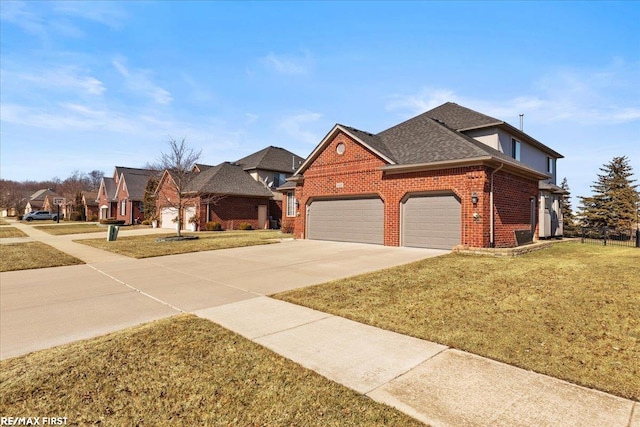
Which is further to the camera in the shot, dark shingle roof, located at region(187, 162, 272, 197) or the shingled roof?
dark shingle roof, located at region(187, 162, 272, 197)

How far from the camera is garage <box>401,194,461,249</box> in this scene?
536 inches

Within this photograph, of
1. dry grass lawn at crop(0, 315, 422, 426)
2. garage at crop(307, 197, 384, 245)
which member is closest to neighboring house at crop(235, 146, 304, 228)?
garage at crop(307, 197, 384, 245)

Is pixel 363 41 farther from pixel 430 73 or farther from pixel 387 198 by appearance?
pixel 387 198

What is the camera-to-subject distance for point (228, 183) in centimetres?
2919

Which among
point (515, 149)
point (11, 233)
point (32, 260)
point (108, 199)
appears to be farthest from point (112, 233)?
point (108, 199)

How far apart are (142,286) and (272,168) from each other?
1017 inches

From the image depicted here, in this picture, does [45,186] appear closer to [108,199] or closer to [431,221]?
[108,199]

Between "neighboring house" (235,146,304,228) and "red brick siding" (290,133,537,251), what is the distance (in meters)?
13.1

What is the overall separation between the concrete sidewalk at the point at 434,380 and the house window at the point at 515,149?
18137mm

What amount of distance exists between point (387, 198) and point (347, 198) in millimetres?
2586

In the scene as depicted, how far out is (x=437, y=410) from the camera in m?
2.93

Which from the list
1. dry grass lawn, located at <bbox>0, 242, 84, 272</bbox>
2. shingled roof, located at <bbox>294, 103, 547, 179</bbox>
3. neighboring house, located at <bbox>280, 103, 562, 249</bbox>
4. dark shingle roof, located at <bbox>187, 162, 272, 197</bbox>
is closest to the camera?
dry grass lawn, located at <bbox>0, 242, 84, 272</bbox>

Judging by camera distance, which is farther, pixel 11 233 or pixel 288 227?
pixel 11 233

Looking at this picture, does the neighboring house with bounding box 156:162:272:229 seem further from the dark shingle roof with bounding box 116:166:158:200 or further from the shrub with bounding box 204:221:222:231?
the dark shingle roof with bounding box 116:166:158:200
